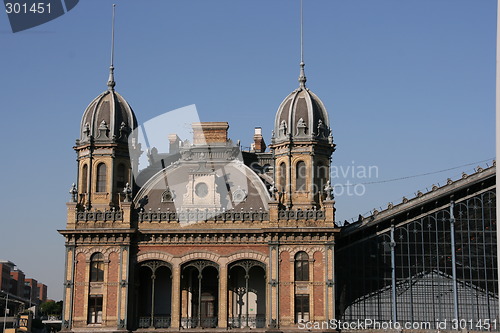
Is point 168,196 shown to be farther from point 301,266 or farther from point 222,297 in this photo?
point 301,266

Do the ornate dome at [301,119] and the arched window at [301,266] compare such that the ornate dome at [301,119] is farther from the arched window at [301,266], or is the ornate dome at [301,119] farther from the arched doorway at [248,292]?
the arched doorway at [248,292]

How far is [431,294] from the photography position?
59406 mm

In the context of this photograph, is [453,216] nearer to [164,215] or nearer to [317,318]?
[317,318]

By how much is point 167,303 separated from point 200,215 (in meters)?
7.71

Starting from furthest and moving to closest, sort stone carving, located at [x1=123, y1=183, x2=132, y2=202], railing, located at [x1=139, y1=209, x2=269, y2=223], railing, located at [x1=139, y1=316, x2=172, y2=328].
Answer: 1. stone carving, located at [x1=123, y1=183, x2=132, y2=202]
2. railing, located at [x1=139, y1=209, x2=269, y2=223]
3. railing, located at [x1=139, y1=316, x2=172, y2=328]

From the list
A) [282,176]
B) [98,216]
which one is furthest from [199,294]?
[282,176]

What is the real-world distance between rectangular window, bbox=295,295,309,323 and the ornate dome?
484 inches

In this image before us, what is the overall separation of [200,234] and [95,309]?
9.69 meters

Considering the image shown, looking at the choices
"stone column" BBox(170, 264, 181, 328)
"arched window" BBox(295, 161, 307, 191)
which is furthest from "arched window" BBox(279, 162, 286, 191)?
"stone column" BBox(170, 264, 181, 328)

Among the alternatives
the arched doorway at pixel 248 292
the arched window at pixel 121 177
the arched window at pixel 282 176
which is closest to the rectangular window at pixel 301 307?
the arched doorway at pixel 248 292

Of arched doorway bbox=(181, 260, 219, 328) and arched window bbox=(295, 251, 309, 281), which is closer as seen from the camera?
arched window bbox=(295, 251, 309, 281)

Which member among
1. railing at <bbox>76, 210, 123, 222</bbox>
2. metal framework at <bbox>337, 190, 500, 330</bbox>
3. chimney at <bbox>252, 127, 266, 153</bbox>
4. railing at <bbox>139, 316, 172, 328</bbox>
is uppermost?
chimney at <bbox>252, 127, 266, 153</bbox>

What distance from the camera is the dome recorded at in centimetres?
6234

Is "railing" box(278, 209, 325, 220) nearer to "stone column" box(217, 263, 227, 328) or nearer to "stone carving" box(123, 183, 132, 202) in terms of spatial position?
"stone column" box(217, 263, 227, 328)
